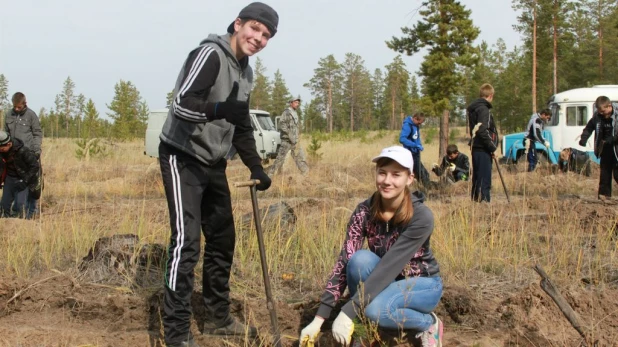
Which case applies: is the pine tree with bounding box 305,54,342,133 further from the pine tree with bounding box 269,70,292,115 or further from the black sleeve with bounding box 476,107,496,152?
the black sleeve with bounding box 476,107,496,152

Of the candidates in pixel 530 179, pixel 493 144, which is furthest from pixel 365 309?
pixel 530 179

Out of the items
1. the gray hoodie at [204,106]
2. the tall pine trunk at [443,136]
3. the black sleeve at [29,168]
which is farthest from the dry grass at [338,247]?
the tall pine trunk at [443,136]

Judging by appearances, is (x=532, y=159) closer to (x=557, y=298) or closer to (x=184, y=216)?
(x=557, y=298)

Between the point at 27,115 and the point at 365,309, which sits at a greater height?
the point at 27,115

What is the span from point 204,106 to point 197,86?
0.47 ft

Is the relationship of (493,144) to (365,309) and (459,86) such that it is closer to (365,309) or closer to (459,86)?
(365,309)

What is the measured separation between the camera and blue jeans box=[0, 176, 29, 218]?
736 centimetres

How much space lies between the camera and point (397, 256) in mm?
3170

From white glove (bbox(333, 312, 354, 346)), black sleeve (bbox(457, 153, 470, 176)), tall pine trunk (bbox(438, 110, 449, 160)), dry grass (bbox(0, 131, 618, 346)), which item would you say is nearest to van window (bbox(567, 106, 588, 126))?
tall pine trunk (bbox(438, 110, 449, 160))

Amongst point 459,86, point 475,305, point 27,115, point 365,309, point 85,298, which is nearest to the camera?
point 365,309

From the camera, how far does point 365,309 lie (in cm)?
311

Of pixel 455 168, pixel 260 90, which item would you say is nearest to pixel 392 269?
pixel 455 168

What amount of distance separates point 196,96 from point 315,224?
312 centimetres

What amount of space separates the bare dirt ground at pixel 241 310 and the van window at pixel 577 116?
13001mm
